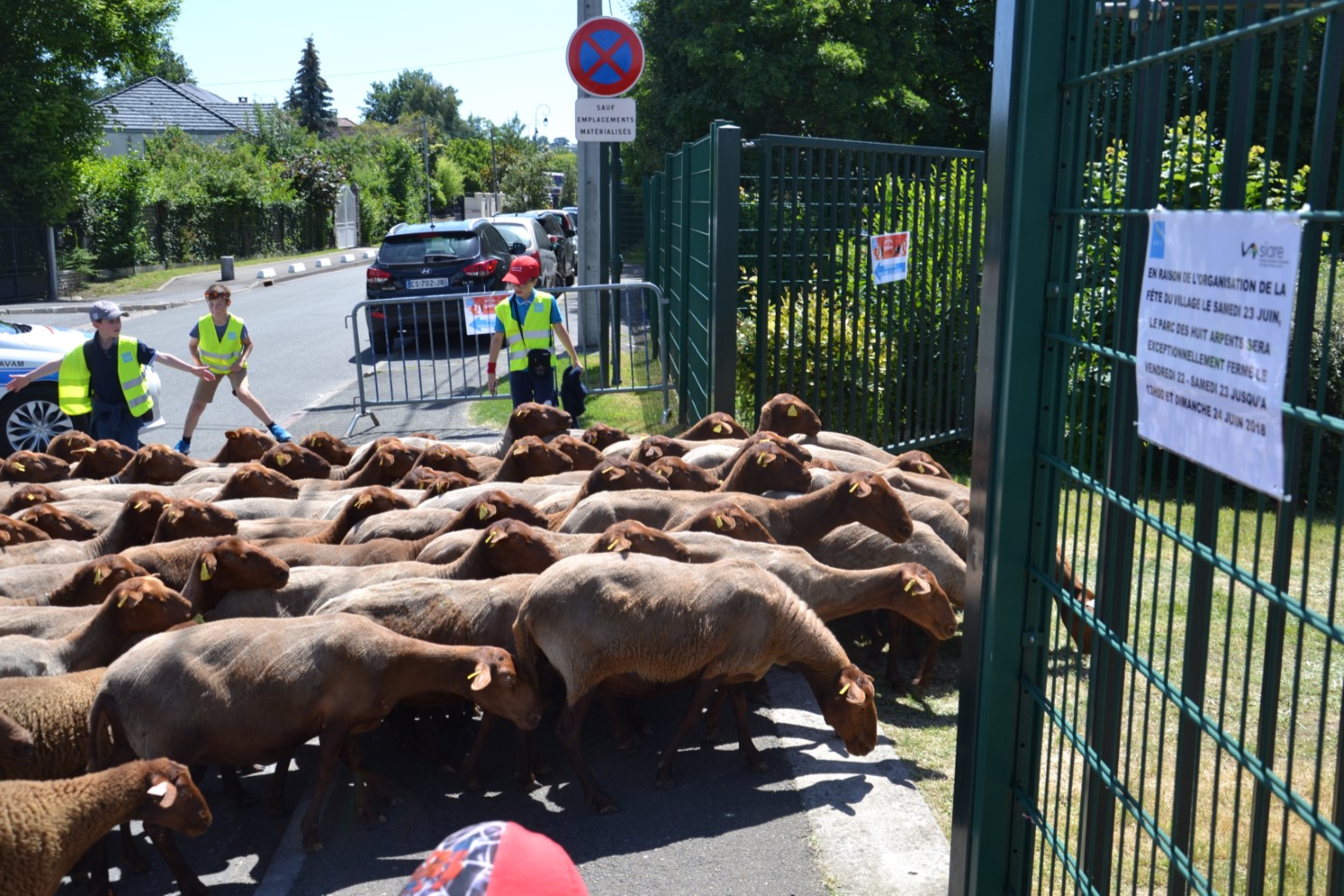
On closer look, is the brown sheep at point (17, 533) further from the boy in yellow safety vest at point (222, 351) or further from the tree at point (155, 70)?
the tree at point (155, 70)

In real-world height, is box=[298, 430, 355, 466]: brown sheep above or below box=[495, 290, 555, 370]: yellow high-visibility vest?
below

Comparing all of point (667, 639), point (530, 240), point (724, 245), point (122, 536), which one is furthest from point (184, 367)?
point (530, 240)

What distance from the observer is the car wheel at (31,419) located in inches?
525

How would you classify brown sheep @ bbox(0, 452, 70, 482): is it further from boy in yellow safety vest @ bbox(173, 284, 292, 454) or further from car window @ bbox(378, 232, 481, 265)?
car window @ bbox(378, 232, 481, 265)

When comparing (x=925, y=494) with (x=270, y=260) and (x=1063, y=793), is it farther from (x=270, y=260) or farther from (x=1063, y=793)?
A: (x=270, y=260)

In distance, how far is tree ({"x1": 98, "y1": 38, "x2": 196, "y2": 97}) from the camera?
120 feet

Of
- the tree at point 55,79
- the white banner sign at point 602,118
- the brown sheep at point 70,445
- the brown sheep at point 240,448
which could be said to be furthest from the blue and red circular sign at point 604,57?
the tree at point 55,79

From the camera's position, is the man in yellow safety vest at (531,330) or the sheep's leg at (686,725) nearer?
the sheep's leg at (686,725)

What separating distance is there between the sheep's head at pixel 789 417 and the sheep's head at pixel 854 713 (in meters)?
3.75

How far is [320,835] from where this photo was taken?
5.50 m

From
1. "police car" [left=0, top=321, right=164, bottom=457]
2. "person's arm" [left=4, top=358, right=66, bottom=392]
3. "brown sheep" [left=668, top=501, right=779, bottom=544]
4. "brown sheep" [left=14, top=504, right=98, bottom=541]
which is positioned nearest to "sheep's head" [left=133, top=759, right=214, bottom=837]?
"brown sheep" [left=668, top=501, right=779, bottom=544]

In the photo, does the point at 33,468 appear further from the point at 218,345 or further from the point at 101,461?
the point at 218,345

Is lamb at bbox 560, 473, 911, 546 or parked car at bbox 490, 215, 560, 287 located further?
parked car at bbox 490, 215, 560, 287

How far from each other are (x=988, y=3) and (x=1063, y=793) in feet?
87.9
